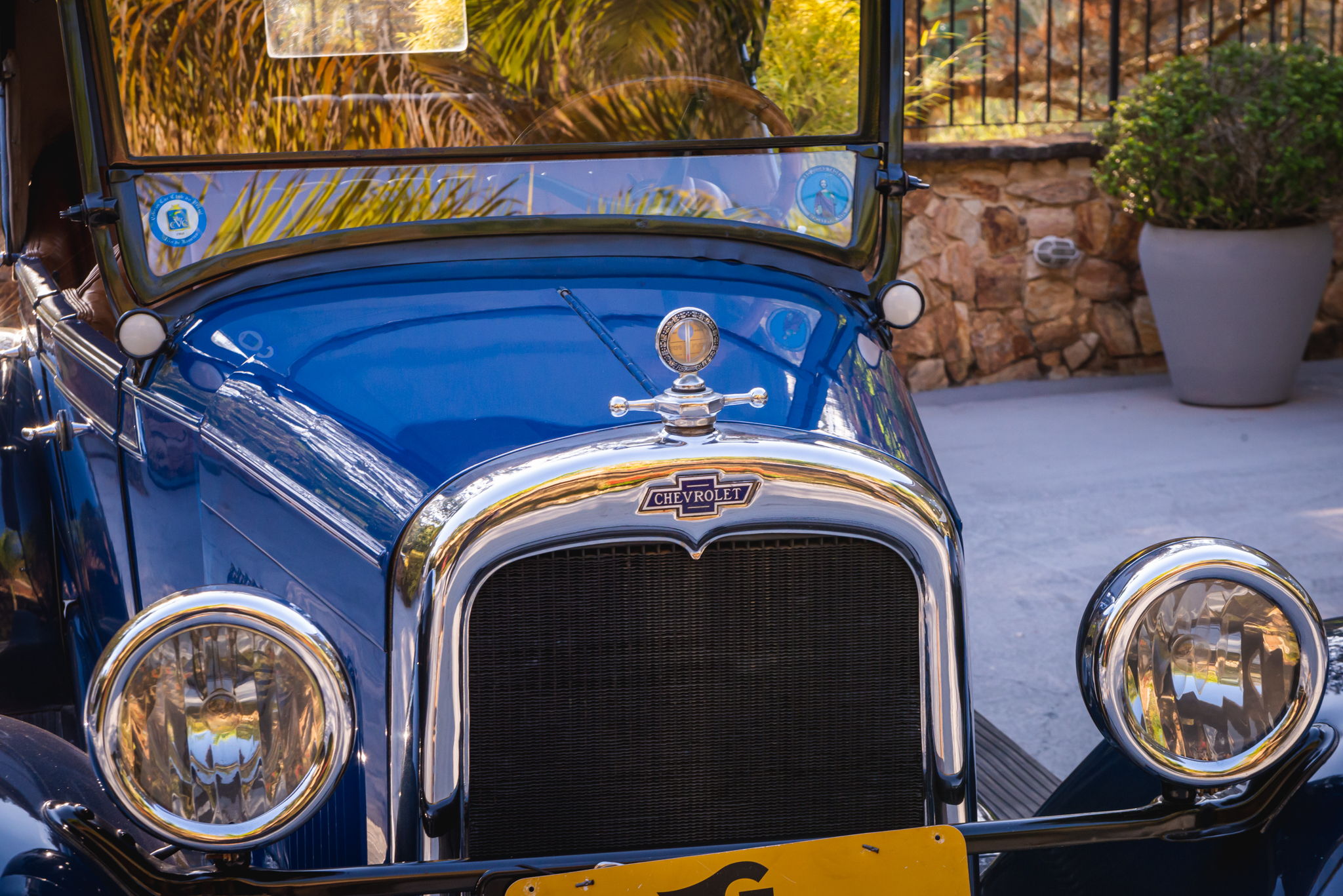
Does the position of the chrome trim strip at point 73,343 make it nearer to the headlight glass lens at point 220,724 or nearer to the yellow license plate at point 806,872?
the headlight glass lens at point 220,724

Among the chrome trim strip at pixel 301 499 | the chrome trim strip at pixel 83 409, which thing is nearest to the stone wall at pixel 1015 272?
the chrome trim strip at pixel 83 409

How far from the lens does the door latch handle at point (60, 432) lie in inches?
100

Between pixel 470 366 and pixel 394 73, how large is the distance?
0.64 metres

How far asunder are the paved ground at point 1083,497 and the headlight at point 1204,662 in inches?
56.2

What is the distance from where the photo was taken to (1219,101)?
6.14 meters

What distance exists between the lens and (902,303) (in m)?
2.26

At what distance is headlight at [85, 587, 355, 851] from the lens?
1.34m

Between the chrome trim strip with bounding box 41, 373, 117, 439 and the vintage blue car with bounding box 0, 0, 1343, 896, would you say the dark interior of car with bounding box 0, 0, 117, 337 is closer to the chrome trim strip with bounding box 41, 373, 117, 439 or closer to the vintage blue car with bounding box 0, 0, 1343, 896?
the chrome trim strip with bounding box 41, 373, 117, 439

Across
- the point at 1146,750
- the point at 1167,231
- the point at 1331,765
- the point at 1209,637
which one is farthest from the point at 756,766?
the point at 1167,231

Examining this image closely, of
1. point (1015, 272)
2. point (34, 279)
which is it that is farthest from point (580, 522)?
point (1015, 272)

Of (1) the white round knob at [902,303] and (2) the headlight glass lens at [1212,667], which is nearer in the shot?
(2) the headlight glass lens at [1212,667]

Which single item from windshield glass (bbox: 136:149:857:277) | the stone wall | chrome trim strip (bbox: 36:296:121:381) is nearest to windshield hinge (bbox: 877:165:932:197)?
windshield glass (bbox: 136:149:857:277)

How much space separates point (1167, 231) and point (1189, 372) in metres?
0.72

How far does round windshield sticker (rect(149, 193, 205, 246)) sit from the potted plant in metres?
5.21
